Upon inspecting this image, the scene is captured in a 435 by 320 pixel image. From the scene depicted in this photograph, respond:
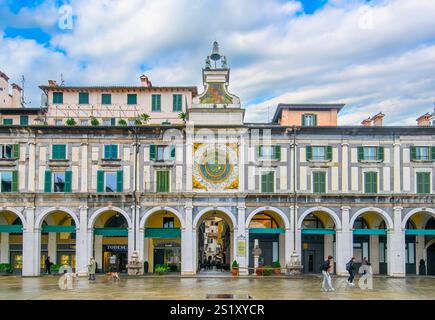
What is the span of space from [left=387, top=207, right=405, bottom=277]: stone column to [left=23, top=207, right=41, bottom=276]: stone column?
32.4m

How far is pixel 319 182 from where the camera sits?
49469 millimetres

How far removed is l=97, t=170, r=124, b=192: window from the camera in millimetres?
49281

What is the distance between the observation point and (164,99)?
56312 millimetres

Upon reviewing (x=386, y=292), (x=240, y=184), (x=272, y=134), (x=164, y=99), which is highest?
(x=164, y=99)

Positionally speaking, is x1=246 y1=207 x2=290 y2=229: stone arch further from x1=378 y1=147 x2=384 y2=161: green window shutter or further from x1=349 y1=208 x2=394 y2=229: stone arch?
x1=378 y1=147 x2=384 y2=161: green window shutter

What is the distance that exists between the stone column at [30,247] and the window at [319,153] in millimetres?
26170

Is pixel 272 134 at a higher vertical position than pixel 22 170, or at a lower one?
higher

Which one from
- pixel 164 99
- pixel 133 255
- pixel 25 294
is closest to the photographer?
pixel 25 294
